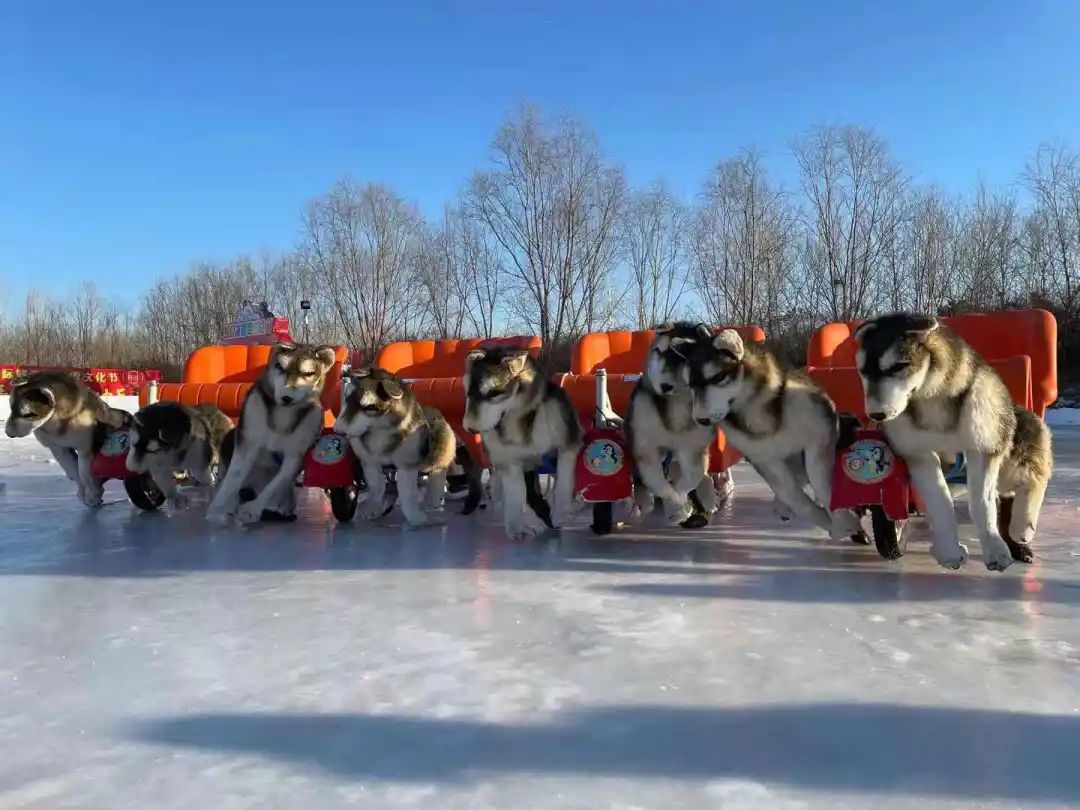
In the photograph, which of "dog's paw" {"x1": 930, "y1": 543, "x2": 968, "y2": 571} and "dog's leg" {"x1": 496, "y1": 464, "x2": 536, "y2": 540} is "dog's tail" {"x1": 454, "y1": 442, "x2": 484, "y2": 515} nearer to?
"dog's leg" {"x1": 496, "y1": 464, "x2": 536, "y2": 540}

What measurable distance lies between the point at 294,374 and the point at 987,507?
3.63 metres

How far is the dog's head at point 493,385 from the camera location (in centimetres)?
413

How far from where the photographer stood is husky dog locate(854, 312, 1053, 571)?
3162 mm

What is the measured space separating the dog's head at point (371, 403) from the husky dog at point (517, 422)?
1.82 feet

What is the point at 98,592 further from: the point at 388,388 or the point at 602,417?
the point at 602,417

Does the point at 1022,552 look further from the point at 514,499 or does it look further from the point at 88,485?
the point at 88,485

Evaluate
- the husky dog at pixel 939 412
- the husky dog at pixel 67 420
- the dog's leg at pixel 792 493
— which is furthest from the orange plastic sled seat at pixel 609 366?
the husky dog at pixel 67 420

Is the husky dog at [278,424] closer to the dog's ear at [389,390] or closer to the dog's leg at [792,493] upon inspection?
the dog's ear at [389,390]

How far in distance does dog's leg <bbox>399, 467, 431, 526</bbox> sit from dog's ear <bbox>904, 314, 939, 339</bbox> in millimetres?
2860

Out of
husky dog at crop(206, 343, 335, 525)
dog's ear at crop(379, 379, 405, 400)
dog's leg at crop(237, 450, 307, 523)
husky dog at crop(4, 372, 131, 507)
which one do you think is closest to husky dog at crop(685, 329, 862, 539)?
dog's ear at crop(379, 379, 405, 400)

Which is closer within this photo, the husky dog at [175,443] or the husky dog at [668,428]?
the husky dog at [668,428]

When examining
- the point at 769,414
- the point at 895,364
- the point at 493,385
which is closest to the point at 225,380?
the point at 493,385

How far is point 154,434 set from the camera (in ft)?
16.8

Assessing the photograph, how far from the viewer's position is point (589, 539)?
14.7 ft
